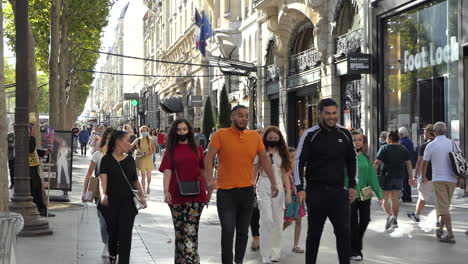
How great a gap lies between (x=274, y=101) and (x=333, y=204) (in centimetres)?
2730

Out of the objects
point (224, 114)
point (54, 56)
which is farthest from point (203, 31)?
point (54, 56)

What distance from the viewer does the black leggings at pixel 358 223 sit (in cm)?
866

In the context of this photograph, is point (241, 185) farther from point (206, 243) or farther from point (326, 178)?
point (206, 243)

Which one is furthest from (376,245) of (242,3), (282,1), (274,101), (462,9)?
(242,3)

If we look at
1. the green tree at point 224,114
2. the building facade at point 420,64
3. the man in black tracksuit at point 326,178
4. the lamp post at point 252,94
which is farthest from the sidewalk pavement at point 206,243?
the lamp post at point 252,94

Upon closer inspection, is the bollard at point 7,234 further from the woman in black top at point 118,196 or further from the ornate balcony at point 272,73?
the ornate balcony at point 272,73

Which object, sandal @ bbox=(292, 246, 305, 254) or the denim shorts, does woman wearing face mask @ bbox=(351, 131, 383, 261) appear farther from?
the denim shorts

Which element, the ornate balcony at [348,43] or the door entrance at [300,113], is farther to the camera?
the door entrance at [300,113]

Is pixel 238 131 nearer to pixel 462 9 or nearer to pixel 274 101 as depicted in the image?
pixel 462 9

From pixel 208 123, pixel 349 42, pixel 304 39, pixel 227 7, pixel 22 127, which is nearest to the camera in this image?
pixel 22 127

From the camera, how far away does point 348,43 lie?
76.8 ft

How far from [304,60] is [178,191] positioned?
70.9 feet

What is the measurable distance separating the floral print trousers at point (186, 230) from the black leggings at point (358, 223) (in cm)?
228

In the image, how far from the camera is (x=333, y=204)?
691 centimetres
